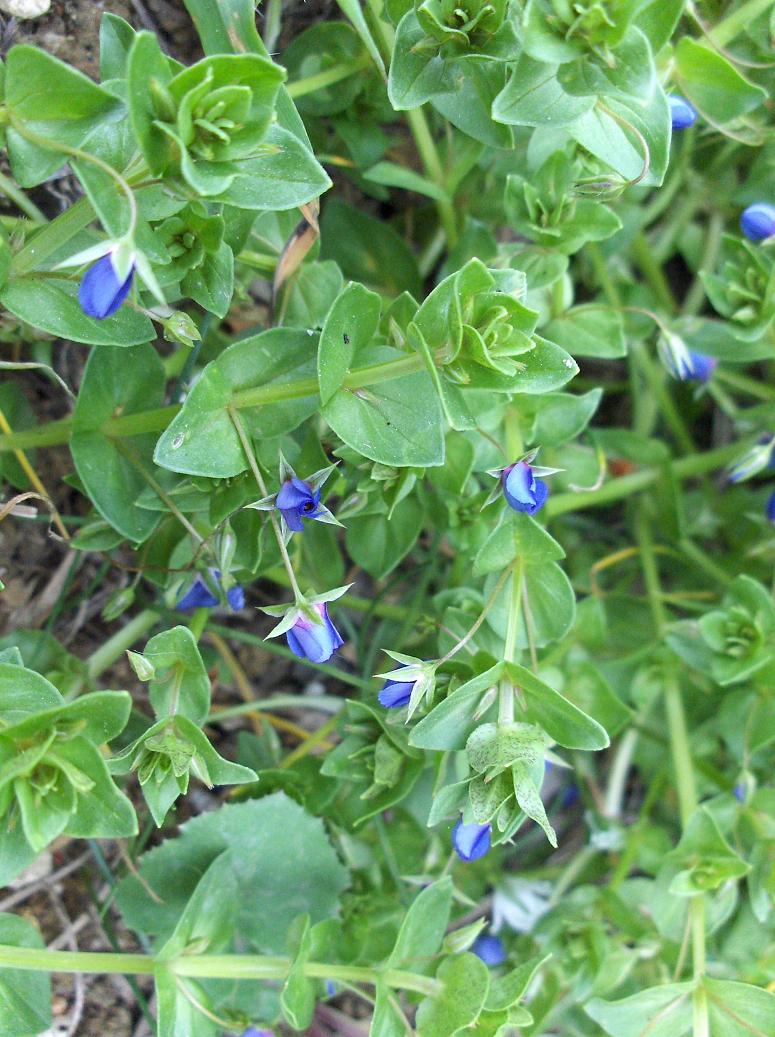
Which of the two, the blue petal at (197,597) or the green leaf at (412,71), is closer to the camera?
the green leaf at (412,71)

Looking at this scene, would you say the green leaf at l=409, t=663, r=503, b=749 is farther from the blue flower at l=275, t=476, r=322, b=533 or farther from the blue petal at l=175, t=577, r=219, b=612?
the blue petal at l=175, t=577, r=219, b=612

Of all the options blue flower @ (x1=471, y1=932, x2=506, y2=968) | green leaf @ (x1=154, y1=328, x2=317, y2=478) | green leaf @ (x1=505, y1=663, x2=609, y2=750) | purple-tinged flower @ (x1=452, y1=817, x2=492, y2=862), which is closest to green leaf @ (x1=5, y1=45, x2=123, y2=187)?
green leaf @ (x1=154, y1=328, x2=317, y2=478)

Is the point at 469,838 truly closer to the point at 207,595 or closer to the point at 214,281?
the point at 207,595

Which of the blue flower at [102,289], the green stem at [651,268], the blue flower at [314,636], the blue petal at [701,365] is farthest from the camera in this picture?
the green stem at [651,268]

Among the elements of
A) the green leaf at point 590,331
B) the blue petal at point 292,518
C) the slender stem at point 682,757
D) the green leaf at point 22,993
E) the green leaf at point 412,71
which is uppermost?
the green leaf at point 412,71

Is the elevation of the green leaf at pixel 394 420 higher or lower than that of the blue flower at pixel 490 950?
higher

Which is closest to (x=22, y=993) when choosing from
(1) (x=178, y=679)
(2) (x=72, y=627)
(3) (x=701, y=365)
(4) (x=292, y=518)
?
(1) (x=178, y=679)


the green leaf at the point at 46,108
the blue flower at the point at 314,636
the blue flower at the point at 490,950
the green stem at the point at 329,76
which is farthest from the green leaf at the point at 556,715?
the green stem at the point at 329,76

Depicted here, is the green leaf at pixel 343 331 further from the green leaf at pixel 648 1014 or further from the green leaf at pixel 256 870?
the green leaf at pixel 648 1014

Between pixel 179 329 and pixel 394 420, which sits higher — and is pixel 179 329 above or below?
above
